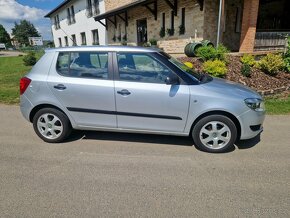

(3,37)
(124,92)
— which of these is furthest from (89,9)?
(3,37)

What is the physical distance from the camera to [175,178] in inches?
123

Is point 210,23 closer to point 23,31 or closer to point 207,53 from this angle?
point 207,53

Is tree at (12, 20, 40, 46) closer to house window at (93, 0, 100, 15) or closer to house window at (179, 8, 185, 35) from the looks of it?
house window at (93, 0, 100, 15)

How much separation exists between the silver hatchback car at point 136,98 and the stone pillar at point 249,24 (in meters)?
8.21

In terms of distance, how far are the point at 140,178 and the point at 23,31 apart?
388 ft

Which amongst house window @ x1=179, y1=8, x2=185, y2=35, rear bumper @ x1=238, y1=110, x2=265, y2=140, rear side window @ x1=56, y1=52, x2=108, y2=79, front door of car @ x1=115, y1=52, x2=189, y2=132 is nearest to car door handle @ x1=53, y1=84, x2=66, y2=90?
rear side window @ x1=56, y1=52, x2=108, y2=79

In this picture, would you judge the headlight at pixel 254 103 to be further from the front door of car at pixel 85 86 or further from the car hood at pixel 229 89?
the front door of car at pixel 85 86

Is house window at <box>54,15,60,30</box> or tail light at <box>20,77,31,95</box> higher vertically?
house window at <box>54,15,60,30</box>

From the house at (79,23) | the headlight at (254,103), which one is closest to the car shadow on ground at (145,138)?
the headlight at (254,103)

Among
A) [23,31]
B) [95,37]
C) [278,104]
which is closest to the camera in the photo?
[278,104]

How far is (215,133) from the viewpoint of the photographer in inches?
148

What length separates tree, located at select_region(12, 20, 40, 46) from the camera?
336 feet

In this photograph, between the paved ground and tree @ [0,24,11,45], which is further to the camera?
tree @ [0,24,11,45]

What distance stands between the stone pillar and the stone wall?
7.08ft
